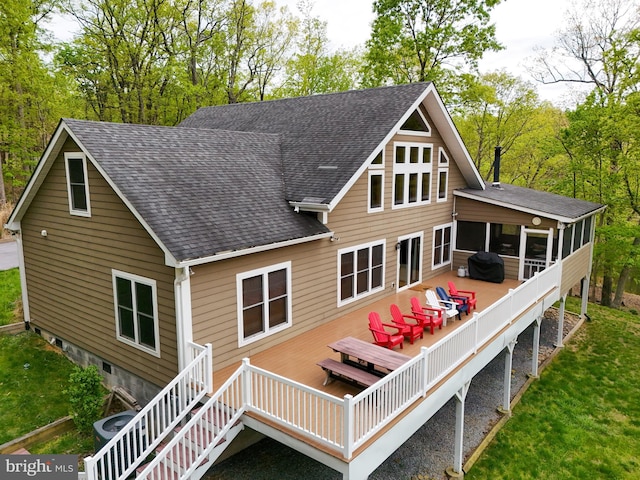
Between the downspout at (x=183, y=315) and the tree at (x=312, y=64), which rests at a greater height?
the tree at (x=312, y=64)

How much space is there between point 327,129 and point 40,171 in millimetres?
7794

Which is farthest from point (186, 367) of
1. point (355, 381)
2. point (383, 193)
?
point (383, 193)

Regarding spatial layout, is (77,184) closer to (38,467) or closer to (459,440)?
(38,467)

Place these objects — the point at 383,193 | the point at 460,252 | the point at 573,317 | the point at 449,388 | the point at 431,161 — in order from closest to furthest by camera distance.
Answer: the point at 449,388 < the point at 383,193 < the point at 431,161 < the point at 460,252 < the point at 573,317

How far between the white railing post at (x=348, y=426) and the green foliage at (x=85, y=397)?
5446 mm

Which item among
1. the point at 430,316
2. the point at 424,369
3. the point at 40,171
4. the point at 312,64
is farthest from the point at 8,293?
the point at 312,64

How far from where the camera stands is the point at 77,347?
35.4 ft

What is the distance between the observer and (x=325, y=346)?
31.9 ft

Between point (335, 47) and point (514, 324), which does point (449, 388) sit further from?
point (335, 47)

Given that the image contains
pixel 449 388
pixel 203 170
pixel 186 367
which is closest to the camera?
pixel 186 367

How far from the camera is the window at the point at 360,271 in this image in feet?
38.6

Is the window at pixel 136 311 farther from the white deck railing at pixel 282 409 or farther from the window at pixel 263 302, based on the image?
the window at pixel 263 302

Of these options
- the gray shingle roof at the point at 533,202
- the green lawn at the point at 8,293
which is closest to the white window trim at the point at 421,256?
the gray shingle roof at the point at 533,202

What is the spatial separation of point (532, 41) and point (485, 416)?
23.5 m
